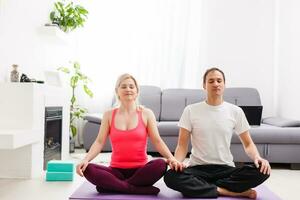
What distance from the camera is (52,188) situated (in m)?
2.56

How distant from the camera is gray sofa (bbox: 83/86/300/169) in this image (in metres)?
3.68

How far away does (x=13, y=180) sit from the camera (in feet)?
9.35

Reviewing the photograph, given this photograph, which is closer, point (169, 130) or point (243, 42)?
point (169, 130)

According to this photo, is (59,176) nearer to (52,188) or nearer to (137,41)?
(52,188)

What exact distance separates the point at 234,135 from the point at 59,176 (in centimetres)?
187

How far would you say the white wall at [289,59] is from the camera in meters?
4.29

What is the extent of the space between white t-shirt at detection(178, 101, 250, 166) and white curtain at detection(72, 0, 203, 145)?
2.67m

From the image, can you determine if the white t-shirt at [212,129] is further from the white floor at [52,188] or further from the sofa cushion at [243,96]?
the sofa cushion at [243,96]

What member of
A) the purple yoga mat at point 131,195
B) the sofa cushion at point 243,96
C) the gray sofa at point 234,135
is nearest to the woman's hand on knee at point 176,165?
the purple yoga mat at point 131,195

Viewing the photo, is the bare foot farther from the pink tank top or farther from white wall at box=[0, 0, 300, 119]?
white wall at box=[0, 0, 300, 119]

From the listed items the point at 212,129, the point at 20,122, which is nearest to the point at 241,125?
the point at 212,129

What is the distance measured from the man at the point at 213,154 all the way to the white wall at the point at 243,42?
8.99ft

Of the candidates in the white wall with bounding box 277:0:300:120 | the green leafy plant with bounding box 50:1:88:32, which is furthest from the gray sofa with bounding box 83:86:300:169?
the green leafy plant with bounding box 50:1:88:32

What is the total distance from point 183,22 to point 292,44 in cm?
151
